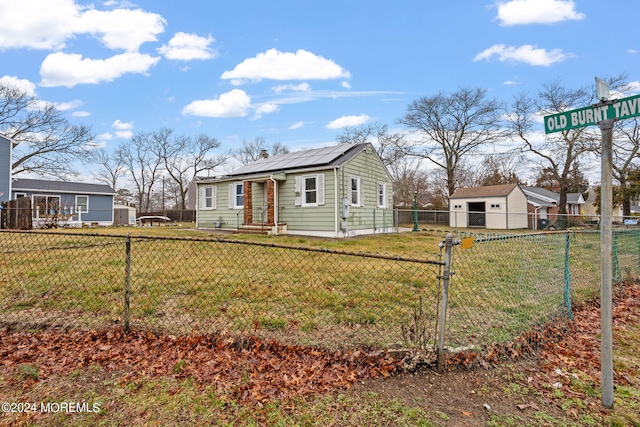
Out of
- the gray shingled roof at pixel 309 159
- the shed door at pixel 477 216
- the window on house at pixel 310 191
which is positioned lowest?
the shed door at pixel 477 216

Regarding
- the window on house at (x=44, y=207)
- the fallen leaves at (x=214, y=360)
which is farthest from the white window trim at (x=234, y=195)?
the fallen leaves at (x=214, y=360)

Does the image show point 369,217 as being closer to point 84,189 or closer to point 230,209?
point 230,209

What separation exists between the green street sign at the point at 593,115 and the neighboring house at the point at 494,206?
21.4 meters

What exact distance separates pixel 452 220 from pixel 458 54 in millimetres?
17942

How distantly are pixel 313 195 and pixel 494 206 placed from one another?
1807 cm

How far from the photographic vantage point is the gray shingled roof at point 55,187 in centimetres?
2172

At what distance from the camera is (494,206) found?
24625 millimetres

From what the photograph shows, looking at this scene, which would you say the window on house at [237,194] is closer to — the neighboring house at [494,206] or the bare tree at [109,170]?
the neighboring house at [494,206]

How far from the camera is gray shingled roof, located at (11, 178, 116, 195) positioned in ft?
71.3

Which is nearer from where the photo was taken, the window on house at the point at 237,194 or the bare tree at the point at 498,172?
the window on house at the point at 237,194

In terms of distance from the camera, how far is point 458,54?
11.4 metres

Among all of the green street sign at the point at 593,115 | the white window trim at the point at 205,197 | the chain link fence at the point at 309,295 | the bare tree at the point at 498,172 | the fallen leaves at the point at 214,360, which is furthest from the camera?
the bare tree at the point at 498,172

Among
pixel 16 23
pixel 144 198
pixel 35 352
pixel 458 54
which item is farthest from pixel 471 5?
pixel 144 198

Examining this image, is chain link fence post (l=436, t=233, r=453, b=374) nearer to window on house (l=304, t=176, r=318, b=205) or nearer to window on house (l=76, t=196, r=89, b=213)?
window on house (l=304, t=176, r=318, b=205)
